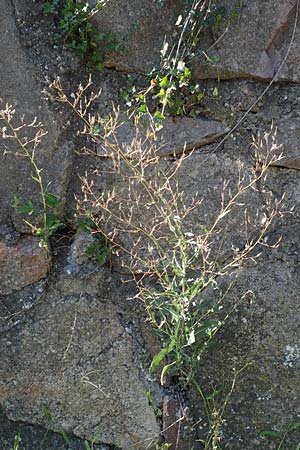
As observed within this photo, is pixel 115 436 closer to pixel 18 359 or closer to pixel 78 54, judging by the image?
pixel 18 359

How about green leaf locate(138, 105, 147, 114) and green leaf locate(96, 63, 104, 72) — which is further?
green leaf locate(96, 63, 104, 72)

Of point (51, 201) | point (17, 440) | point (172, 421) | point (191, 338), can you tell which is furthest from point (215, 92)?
point (17, 440)

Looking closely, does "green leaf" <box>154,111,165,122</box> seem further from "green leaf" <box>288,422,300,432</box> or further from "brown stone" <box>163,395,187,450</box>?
"green leaf" <box>288,422,300,432</box>

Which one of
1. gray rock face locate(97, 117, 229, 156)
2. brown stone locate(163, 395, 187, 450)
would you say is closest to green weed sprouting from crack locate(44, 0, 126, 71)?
gray rock face locate(97, 117, 229, 156)

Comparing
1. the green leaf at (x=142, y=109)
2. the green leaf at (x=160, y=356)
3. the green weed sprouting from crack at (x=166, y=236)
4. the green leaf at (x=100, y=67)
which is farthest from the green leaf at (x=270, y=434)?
the green leaf at (x=100, y=67)

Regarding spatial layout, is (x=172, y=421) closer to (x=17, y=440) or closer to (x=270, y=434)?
(x=270, y=434)

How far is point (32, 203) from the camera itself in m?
2.54

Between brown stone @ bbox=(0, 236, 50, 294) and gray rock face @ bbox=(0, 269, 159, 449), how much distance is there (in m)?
0.08

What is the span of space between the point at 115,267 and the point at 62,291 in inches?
7.6

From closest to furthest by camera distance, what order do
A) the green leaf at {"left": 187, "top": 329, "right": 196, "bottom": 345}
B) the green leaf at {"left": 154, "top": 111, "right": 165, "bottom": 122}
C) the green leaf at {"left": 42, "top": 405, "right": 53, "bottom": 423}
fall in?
the green leaf at {"left": 187, "top": 329, "right": 196, "bottom": 345} < the green leaf at {"left": 154, "top": 111, "right": 165, "bottom": 122} < the green leaf at {"left": 42, "top": 405, "right": 53, "bottom": 423}

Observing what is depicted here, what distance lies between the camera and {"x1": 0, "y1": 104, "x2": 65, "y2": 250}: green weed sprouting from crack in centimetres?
248

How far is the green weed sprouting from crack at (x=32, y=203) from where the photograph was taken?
2.48m

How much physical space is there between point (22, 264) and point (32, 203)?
20 centimetres

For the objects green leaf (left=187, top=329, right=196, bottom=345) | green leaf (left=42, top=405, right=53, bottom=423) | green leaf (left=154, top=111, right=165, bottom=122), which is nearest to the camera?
green leaf (left=187, top=329, right=196, bottom=345)
